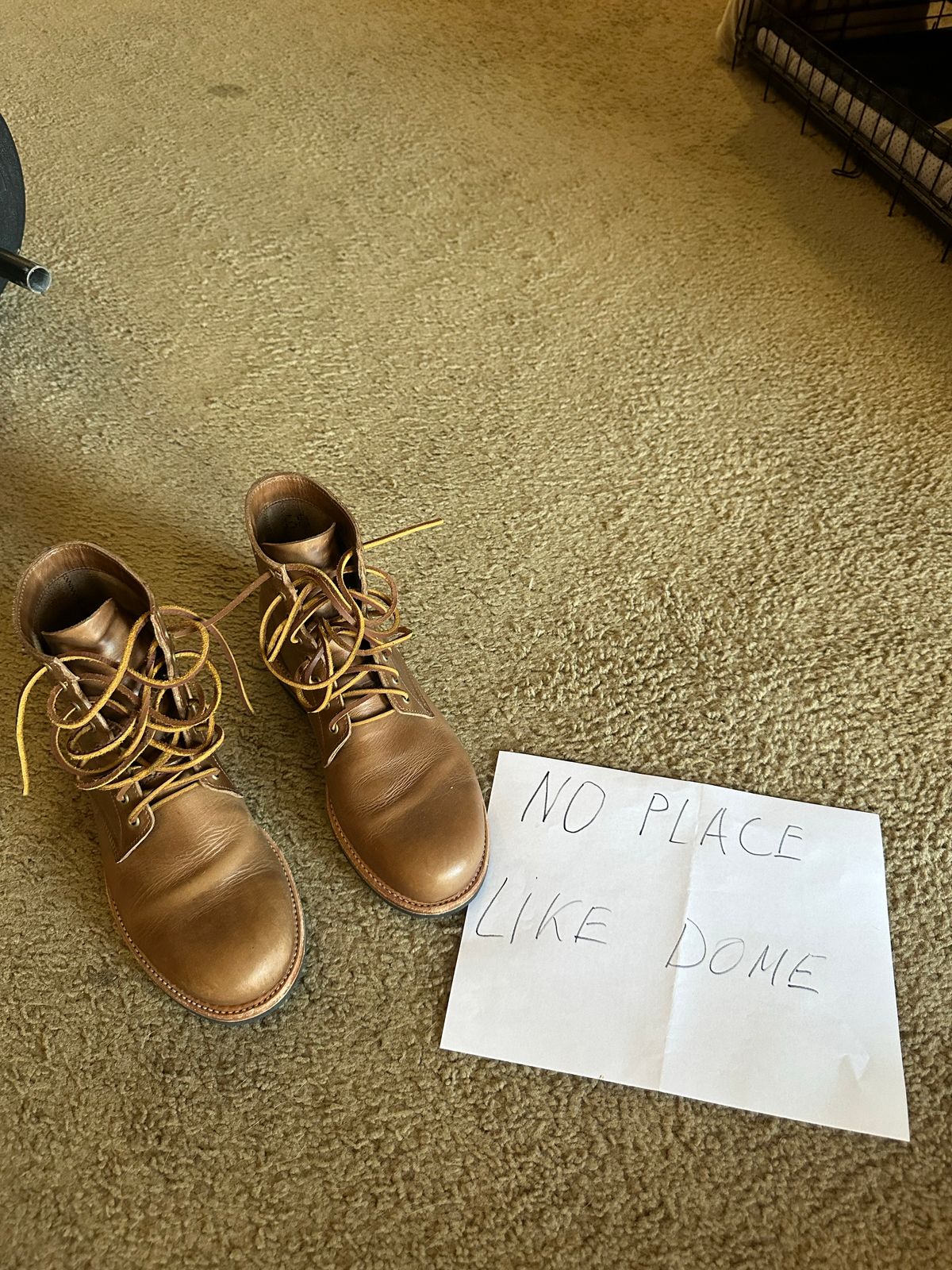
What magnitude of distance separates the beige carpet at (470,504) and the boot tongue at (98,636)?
16cm

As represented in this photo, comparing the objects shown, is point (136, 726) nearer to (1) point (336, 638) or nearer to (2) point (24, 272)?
(1) point (336, 638)

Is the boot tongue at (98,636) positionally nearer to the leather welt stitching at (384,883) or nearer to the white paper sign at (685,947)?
the leather welt stitching at (384,883)

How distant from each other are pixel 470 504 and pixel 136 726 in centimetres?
41

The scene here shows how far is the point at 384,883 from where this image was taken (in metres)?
0.66

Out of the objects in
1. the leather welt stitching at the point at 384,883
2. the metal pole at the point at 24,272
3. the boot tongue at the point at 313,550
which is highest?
the metal pole at the point at 24,272

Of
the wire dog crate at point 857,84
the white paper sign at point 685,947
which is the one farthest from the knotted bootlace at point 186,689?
the wire dog crate at point 857,84

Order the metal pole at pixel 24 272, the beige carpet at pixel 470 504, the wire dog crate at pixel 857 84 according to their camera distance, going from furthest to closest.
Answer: the wire dog crate at pixel 857 84 < the metal pole at pixel 24 272 < the beige carpet at pixel 470 504

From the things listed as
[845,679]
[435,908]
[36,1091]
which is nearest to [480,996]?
[435,908]

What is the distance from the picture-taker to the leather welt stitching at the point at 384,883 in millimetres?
657

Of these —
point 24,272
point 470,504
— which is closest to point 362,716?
point 470,504

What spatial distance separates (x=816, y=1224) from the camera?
567 millimetres

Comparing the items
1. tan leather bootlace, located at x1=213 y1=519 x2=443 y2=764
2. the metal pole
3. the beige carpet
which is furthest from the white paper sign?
the metal pole

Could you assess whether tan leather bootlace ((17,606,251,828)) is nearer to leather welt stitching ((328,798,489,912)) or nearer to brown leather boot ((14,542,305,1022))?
brown leather boot ((14,542,305,1022))

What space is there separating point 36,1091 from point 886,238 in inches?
48.0
